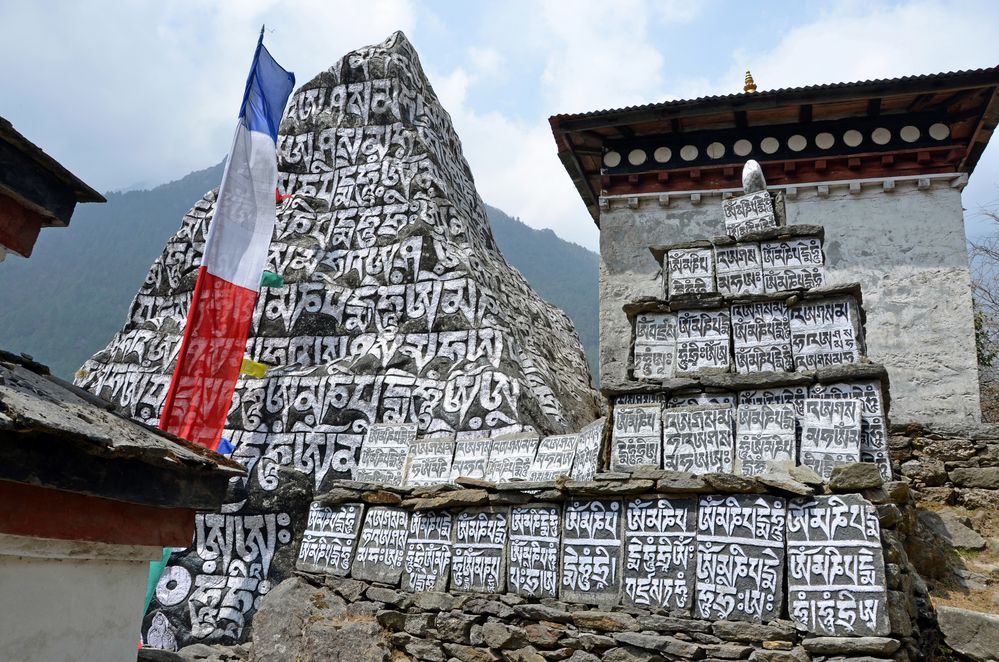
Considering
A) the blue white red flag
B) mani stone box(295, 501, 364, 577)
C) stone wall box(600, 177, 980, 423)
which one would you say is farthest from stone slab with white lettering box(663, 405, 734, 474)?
the blue white red flag

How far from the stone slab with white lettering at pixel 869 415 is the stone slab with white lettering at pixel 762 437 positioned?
1.30 feet

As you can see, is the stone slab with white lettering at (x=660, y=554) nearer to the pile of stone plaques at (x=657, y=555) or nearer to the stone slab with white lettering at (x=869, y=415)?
the pile of stone plaques at (x=657, y=555)

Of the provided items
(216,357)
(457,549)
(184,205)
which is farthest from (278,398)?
(184,205)

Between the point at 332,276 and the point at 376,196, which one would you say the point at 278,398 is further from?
the point at 376,196

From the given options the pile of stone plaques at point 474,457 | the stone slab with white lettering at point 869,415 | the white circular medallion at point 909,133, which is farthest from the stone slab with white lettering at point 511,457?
the white circular medallion at point 909,133

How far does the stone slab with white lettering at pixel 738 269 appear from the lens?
7.76 m

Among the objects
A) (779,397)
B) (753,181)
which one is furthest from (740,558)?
(753,181)

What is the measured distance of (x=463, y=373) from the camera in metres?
11.0

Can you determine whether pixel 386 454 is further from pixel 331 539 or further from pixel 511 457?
pixel 511 457

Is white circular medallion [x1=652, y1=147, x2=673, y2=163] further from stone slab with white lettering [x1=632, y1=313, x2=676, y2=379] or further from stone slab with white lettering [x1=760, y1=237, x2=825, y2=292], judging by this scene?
stone slab with white lettering [x1=632, y1=313, x2=676, y2=379]

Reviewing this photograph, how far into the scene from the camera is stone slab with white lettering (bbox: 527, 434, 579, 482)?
7465mm

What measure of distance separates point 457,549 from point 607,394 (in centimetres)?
187

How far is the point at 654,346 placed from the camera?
7664 millimetres

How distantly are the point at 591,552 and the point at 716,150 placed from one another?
9.69 metres
